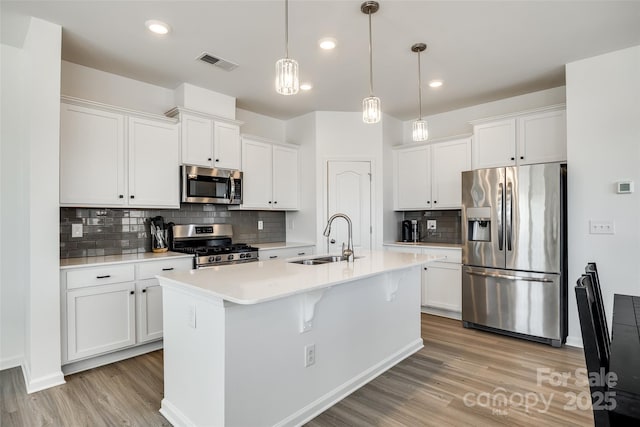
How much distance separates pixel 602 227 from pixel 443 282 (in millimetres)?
1676

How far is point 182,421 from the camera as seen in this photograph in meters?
1.99

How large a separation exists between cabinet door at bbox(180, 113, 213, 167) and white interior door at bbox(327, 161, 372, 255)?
5.33ft

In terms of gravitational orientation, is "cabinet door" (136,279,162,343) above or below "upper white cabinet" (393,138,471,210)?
below

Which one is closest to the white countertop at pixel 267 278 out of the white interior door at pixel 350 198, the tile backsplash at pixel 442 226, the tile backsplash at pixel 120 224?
the tile backsplash at pixel 120 224

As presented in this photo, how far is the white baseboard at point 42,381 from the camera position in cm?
246

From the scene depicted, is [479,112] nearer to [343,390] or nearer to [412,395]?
[412,395]

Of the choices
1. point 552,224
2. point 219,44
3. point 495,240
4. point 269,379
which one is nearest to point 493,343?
point 495,240

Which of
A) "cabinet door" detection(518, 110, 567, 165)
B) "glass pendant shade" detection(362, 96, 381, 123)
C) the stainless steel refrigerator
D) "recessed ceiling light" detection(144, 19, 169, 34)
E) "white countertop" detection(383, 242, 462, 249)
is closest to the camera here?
"glass pendant shade" detection(362, 96, 381, 123)

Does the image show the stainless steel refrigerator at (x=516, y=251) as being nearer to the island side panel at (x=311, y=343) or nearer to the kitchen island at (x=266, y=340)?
the island side panel at (x=311, y=343)

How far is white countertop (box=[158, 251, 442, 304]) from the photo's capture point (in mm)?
1583

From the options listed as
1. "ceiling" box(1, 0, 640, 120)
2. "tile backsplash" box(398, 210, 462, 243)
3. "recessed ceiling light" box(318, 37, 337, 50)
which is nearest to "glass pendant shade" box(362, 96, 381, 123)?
"ceiling" box(1, 0, 640, 120)

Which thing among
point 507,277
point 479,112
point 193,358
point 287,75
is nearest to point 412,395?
point 193,358

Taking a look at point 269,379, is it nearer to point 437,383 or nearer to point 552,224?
point 437,383

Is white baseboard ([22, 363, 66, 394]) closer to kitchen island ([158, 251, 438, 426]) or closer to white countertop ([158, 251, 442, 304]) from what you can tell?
kitchen island ([158, 251, 438, 426])
